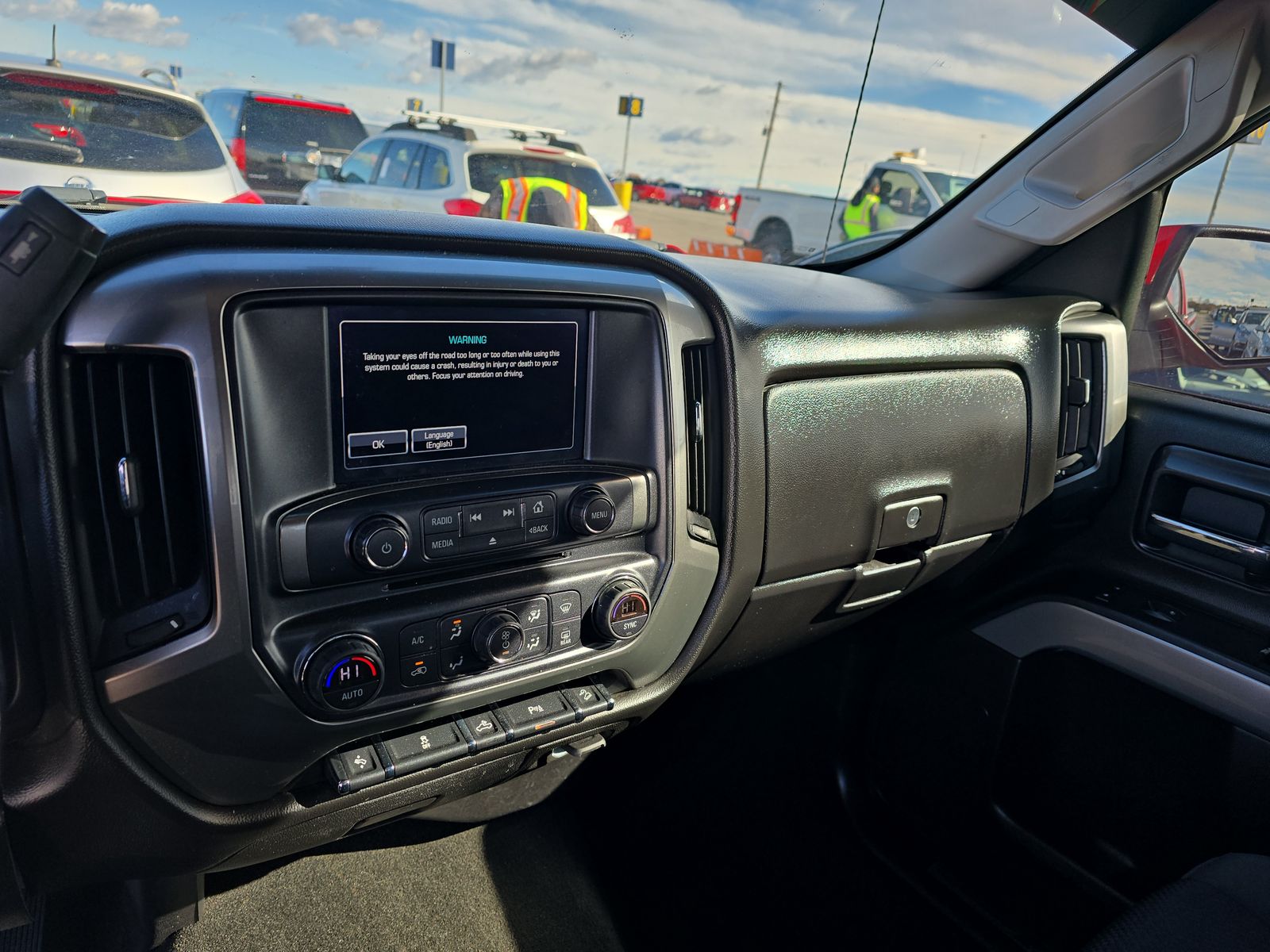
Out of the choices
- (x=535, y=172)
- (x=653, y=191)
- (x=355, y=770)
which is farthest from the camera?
(x=653, y=191)

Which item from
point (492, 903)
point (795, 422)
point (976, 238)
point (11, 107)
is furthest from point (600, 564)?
point (976, 238)

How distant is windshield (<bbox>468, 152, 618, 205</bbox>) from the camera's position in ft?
6.04

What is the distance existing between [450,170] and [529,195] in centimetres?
16

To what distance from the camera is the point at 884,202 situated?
8.45ft

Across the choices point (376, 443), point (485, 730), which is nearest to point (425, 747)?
point (485, 730)

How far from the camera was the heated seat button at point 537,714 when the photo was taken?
4.69ft

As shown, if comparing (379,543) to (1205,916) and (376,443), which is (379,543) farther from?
(1205,916)

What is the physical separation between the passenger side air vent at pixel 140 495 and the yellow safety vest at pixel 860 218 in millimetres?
1793

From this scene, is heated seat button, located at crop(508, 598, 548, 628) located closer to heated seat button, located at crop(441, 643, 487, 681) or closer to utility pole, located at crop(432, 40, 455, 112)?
heated seat button, located at crop(441, 643, 487, 681)

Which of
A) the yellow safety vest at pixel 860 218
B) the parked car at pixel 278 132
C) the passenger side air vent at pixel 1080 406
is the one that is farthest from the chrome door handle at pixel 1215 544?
the parked car at pixel 278 132

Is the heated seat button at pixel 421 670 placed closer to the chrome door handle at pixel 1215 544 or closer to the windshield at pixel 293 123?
the windshield at pixel 293 123

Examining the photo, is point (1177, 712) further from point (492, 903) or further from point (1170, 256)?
point (492, 903)

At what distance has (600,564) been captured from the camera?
57.5 inches

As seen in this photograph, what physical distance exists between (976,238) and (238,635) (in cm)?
190
